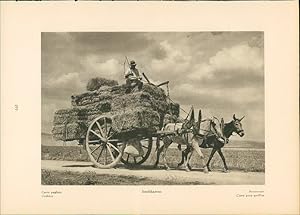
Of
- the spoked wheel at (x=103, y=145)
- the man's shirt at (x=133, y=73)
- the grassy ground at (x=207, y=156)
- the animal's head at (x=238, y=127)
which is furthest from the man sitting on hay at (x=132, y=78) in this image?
the animal's head at (x=238, y=127)

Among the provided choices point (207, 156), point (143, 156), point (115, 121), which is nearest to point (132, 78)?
point (115, 121)

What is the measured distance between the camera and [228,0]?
1836mm

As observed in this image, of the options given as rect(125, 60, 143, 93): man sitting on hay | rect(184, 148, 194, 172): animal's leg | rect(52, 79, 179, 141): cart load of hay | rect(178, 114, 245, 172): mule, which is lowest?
rect(184, 148, 194, 172): animal's leg

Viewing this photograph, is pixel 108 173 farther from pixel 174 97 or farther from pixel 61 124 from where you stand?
pixel 174 97

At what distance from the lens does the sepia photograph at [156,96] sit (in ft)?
6.01

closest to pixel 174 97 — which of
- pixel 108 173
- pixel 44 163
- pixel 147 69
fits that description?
pixel 147 69

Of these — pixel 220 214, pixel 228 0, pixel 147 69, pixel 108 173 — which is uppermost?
pixel 228 0

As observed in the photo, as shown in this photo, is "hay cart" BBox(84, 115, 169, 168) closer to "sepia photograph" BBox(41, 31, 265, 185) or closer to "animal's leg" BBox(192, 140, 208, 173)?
"sepia photograph" BBox(41, 31, 265, 185)

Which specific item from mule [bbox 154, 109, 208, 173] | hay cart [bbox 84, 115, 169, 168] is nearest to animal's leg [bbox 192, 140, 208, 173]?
mule [bbox 154, 109, 208, 173]

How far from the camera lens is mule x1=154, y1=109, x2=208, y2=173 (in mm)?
1848

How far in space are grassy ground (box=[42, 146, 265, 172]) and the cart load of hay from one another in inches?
1.9

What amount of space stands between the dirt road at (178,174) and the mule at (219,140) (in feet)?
0.09

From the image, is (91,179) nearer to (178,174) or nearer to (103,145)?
(103,145)
